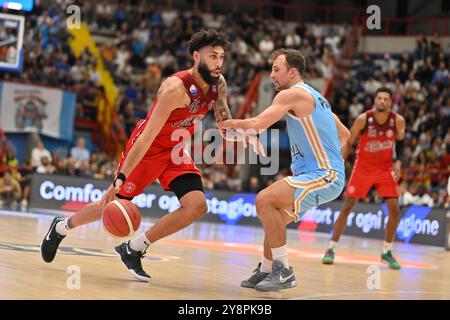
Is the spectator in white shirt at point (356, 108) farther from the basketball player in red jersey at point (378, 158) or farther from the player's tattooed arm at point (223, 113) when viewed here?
the player's tattooed arm at point (223, 113)

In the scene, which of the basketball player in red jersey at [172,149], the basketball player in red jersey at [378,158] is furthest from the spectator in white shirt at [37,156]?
the basketball player in red jersey at [172,149]

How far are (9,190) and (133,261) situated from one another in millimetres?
11265

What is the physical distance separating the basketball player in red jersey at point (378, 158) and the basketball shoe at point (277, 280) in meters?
3.67

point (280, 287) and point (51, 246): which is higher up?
point (51, 246)

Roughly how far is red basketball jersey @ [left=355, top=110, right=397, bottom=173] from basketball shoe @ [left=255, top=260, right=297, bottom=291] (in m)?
4.17

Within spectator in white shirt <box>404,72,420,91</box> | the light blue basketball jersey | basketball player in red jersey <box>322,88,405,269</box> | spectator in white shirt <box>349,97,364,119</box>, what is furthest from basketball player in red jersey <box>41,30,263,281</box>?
spectator in white shirt <box>404,72,420,91</box>

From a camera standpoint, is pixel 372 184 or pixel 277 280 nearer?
pixel 277 280

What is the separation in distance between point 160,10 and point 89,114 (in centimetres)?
507

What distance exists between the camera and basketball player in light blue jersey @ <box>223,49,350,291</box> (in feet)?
21.3

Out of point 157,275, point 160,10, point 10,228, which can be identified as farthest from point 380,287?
point 160,10

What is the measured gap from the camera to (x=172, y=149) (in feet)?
22.8

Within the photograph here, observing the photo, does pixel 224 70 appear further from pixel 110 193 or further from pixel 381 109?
pixel 110 193

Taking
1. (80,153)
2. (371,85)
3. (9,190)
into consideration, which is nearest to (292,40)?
(371,85)

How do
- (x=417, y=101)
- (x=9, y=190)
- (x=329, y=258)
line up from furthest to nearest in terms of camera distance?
(x=417, y=101), (x=9, y=190), (x=329, y=258)
